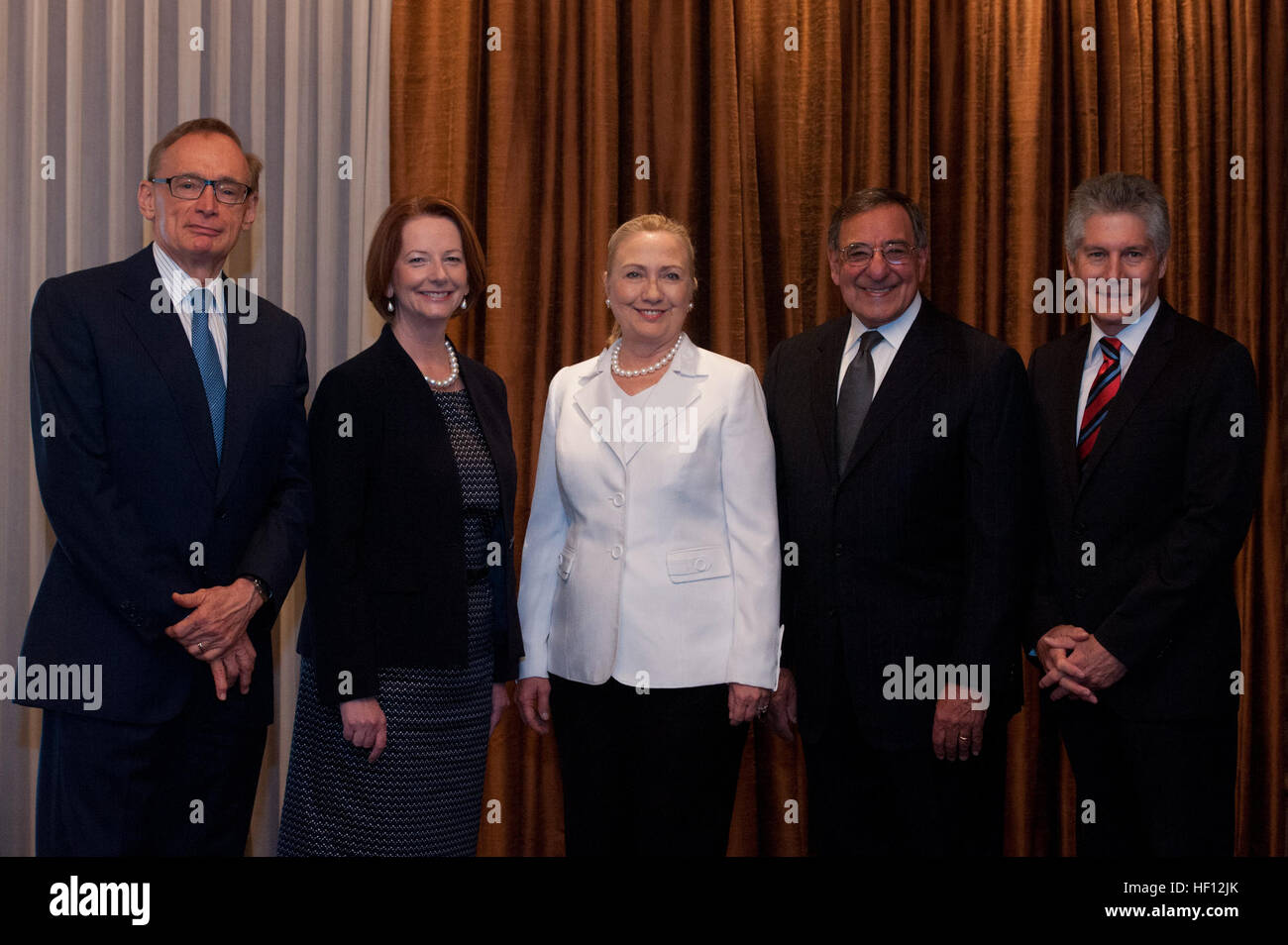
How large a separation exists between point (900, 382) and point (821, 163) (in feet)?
4.22

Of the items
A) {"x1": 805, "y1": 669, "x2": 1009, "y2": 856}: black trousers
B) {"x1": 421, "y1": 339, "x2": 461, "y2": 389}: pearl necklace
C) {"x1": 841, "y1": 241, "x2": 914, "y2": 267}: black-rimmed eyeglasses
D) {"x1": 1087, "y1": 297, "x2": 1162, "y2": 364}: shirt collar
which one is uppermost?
{"x1": 841, "y1": 241, "x2": 914, "y2": 267}: black-rimmed eyeglasses

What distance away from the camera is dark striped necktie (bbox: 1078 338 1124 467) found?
8.04 feet

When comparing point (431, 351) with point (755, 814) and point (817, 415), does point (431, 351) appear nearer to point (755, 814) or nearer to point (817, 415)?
point (817, 415)

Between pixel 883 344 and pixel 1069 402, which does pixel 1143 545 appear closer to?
pixel 1069 402

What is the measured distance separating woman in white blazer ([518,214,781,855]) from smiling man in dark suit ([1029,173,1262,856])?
2.10 ft

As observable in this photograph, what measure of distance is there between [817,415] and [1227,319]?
1.79 meters

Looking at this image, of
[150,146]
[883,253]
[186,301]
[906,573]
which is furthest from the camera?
[150,146]

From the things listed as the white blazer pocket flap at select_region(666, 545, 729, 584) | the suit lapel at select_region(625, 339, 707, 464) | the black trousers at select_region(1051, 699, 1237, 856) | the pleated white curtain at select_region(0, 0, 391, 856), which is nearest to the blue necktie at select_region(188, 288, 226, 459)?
the suit lapel at select_region(625, 339, 707, 464)

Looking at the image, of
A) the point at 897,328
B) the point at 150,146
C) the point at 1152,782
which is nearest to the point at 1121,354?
the point at 897,328

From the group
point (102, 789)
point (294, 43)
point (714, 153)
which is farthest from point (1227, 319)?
point (102, 789)

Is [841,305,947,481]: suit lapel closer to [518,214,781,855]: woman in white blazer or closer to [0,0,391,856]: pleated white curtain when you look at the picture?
[518,214,781,855]: woman in white blazer

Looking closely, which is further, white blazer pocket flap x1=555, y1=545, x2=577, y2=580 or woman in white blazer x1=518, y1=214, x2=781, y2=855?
white blazer pocket flap x1=555, y1=545, x2=577, y2=580

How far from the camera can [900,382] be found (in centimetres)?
245
